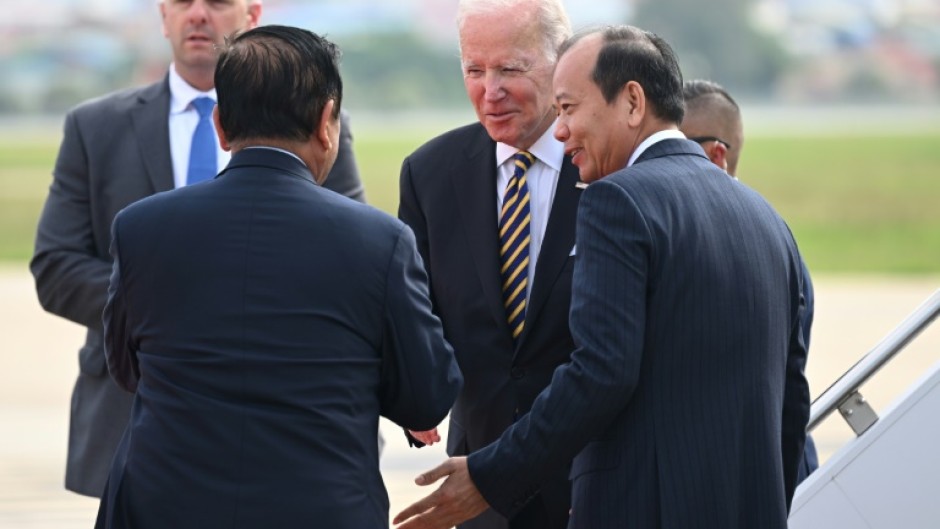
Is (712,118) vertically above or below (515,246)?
above

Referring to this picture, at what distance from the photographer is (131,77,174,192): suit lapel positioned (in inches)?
158

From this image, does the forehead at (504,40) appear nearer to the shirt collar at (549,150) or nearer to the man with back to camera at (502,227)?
the man with back to camera at (502,227)

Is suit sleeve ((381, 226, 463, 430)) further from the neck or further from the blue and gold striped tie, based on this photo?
the neck

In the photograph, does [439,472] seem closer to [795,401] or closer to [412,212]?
[795,401]

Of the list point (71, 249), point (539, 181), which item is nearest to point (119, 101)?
→ point (71, 249)

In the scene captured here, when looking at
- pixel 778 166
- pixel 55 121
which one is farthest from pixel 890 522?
pixel 55 121

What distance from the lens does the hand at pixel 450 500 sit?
2.91 m

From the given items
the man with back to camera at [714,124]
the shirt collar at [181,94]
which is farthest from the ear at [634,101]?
the shirt collar at [181,94]

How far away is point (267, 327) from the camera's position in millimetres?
2551

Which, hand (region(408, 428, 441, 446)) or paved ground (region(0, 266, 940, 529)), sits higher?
hand (region(408, 428, 441, 446))

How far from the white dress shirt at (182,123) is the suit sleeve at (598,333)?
5.45ft

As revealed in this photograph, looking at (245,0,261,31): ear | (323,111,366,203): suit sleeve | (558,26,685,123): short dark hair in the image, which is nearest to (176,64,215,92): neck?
(245,0,261,31): ear

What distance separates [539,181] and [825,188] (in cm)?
3660

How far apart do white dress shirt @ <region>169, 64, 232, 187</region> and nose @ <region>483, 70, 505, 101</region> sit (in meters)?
0.93
